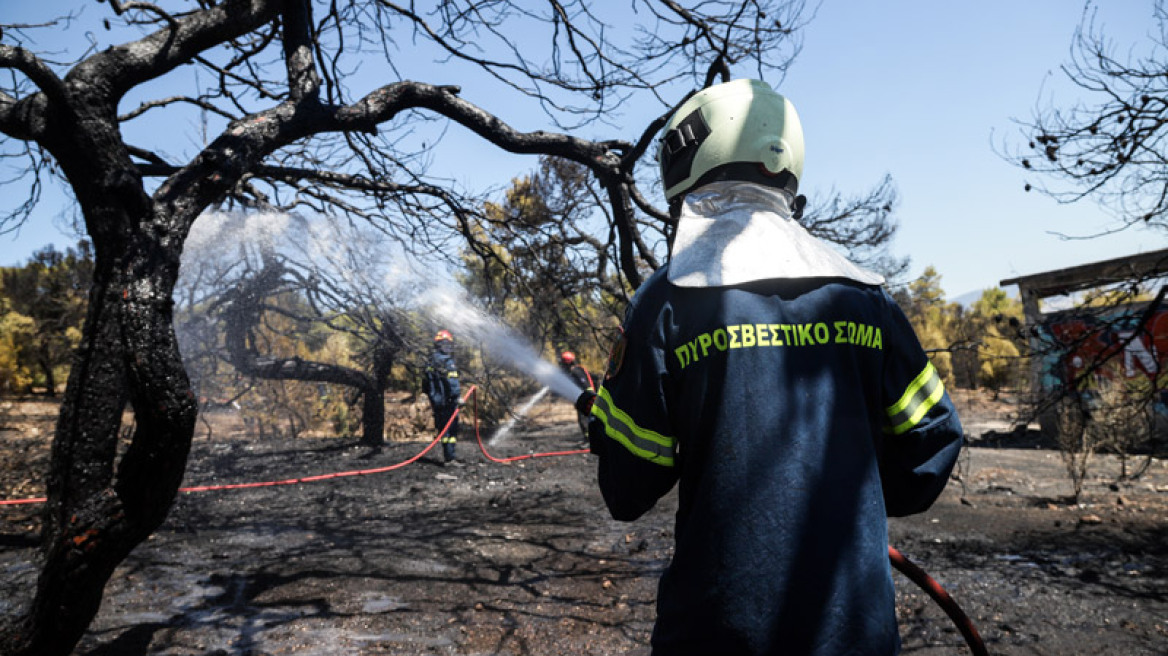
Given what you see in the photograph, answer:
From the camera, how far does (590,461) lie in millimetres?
9883

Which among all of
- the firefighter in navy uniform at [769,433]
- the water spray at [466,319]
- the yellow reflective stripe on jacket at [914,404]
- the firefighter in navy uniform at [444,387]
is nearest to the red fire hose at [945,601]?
the firefighter in navy uniform at [769,433]

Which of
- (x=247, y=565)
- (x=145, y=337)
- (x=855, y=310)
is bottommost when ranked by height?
(x=247, y=565)

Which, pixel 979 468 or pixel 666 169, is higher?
pixel 666 169

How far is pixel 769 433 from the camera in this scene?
4.23 ft

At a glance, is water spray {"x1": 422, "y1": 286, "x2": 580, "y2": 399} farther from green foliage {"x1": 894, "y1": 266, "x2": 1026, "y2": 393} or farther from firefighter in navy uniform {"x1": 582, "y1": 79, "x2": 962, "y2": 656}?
green foliage {"x1": 894, "y1": 266, "x2": 1026, "y2": 393}

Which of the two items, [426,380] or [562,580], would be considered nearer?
[562,580]

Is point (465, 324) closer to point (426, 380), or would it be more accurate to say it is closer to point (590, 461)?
point (426, 380)

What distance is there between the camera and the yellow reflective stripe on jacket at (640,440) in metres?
1.35

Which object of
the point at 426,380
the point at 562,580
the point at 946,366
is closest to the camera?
the point at 562,580

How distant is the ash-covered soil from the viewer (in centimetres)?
361

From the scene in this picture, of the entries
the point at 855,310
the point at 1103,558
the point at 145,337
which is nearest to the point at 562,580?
the point at 145,337

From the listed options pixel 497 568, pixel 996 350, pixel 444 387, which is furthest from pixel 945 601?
pixel 996 350

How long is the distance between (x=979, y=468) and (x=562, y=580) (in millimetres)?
7500

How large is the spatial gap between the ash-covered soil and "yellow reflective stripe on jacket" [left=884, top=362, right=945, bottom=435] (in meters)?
2.50
